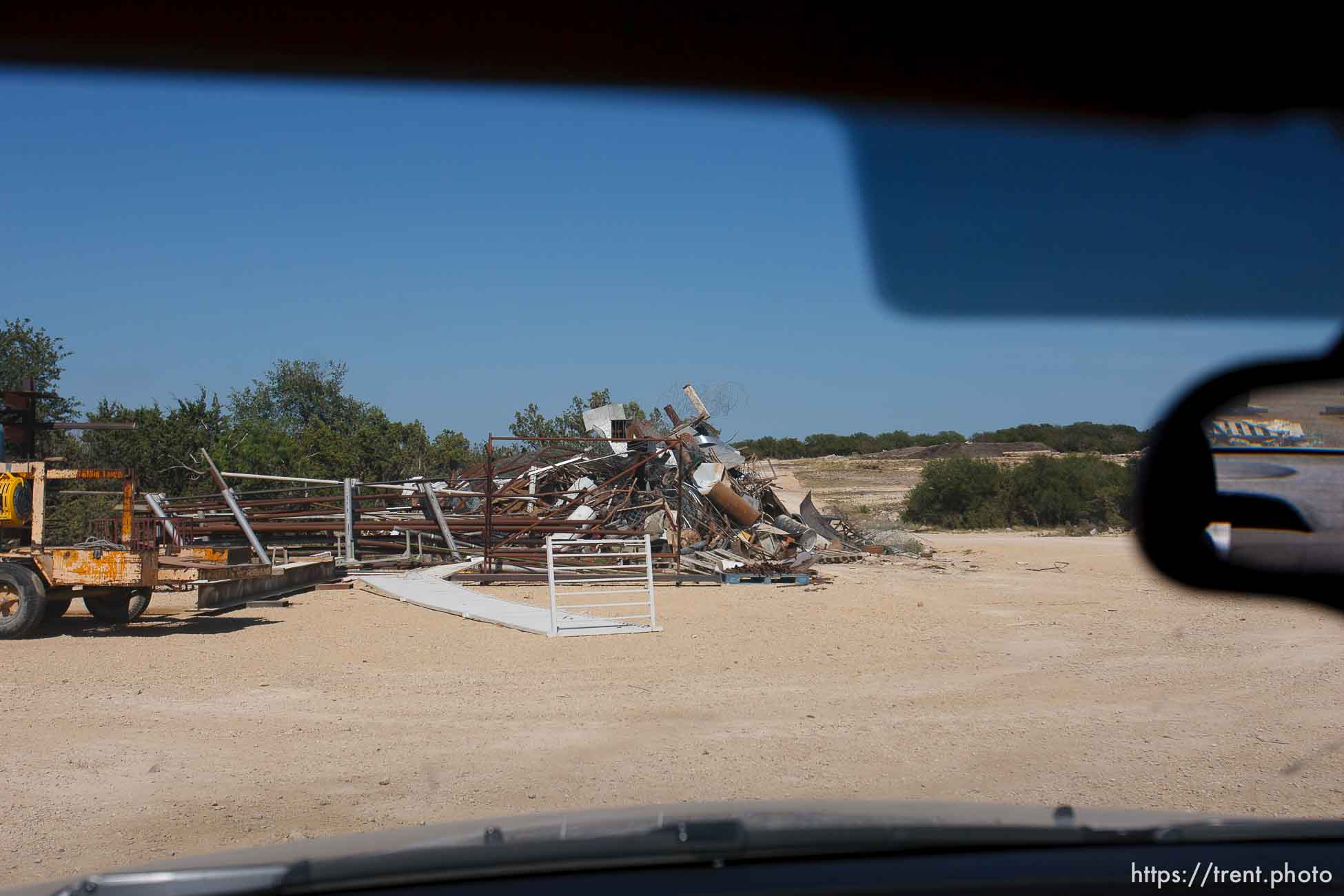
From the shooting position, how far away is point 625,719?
867 centimetres

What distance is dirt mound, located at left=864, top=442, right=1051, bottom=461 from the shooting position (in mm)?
50844

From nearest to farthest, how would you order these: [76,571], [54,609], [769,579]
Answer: [76,571]
[54,609]
[769,579]

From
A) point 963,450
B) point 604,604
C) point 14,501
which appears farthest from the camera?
point 963,450

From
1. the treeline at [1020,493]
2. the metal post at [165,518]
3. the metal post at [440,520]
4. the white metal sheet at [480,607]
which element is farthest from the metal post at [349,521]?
the treeline at [1020,493]

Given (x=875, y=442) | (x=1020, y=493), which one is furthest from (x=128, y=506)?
(x=875, y=442)

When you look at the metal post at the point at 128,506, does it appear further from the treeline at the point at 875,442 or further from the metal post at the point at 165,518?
the treeline at the point at 875,442

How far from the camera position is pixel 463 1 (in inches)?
158

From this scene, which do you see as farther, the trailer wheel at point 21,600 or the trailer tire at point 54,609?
the trailer tire at point 54,609

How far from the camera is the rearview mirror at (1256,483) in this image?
2361 millimetres

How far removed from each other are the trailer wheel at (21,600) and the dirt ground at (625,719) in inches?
8.7

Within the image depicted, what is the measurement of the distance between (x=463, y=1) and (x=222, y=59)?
1077 millimetres

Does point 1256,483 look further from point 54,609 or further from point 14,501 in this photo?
point 54,609

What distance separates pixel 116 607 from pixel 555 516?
9584 millimetres

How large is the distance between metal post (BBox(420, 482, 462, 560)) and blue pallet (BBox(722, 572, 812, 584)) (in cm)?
548
